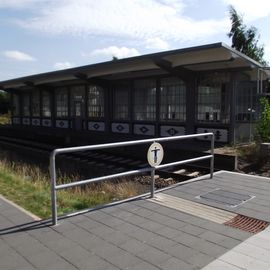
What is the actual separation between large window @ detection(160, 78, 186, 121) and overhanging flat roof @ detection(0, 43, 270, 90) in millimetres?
739

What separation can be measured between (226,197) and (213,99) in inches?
391

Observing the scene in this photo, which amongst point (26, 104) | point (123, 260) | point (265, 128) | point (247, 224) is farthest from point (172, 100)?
point (26, 104)

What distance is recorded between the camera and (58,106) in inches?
1052

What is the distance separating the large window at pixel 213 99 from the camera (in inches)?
605

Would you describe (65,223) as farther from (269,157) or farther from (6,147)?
(6,147)

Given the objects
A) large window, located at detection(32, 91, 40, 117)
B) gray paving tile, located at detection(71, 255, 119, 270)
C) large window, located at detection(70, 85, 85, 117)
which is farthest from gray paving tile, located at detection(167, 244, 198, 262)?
large window, located at detection(32, 91, 40, 117)

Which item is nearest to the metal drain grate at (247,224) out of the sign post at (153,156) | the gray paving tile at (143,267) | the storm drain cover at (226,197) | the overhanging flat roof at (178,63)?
the storm drain cover at (226,197)

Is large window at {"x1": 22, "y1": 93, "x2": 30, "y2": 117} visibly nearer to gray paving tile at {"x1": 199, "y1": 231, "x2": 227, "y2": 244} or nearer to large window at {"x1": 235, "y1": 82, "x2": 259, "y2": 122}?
large window at {"x1": 235, "y1": 82, "x2": 259, "y2": 122}

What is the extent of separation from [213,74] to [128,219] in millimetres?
11668

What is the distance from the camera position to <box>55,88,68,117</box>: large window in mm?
25719

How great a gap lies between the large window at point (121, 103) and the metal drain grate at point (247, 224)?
15518mm

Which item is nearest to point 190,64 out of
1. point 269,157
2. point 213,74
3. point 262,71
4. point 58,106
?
point 213,74

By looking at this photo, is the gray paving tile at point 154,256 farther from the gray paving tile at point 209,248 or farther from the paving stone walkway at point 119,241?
the gray paving tile at point 209,248

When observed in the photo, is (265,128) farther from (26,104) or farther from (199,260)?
(26,104)
